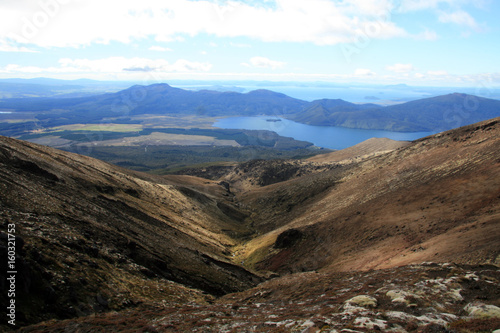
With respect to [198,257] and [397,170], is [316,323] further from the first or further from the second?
[397,170]

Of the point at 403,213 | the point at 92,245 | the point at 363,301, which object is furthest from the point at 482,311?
the point at 403,213

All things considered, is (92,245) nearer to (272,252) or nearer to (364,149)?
(272,252)

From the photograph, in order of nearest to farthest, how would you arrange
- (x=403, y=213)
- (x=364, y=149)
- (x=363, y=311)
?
(x=363, y=311) < (x=403, y=213) < (x=364, y=149)

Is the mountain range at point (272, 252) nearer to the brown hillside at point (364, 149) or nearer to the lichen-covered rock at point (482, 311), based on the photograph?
the lichen-covered rock at point (482, 311)

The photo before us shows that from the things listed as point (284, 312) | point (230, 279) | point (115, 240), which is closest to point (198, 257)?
point (230, 279)

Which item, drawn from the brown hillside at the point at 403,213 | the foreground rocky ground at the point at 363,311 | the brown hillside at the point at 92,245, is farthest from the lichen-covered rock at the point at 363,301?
the brown hillside at the point at 92,245

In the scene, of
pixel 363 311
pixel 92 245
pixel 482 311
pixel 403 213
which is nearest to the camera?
pixel 482 311
